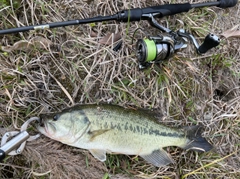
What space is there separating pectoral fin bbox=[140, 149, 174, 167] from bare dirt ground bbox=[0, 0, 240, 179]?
0.17 m

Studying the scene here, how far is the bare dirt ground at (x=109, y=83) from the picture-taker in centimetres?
336

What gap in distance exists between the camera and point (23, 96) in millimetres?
3396

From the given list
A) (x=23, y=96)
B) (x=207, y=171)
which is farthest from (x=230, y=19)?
(x=23, y=96)

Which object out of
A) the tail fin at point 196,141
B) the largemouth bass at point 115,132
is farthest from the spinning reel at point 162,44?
the tail fin at point 196,141

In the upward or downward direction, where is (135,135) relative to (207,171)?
upward

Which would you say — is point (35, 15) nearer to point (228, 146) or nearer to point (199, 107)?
point (199, 107)

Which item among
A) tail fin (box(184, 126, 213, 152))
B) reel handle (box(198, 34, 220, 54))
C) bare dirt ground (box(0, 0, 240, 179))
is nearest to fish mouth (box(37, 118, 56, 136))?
bare dirt ground (box(0, 0, 240, 179))

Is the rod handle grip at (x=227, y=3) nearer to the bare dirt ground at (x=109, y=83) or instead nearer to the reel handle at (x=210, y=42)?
the bare dirt ground at (x=109, y=83)

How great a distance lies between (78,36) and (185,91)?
128 cm

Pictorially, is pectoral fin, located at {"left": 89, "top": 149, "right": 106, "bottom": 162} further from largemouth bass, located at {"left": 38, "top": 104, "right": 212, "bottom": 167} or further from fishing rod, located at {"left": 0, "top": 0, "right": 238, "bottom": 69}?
fishing rod, located at {"left": 0, "top": 0, "right": 238, "bottom": 69}

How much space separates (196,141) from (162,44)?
3.45 feet

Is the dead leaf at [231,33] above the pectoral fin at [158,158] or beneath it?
above

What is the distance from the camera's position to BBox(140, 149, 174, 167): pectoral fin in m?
3.44

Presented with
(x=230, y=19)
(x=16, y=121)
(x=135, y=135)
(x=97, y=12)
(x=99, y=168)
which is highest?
(x=97, y=12)
